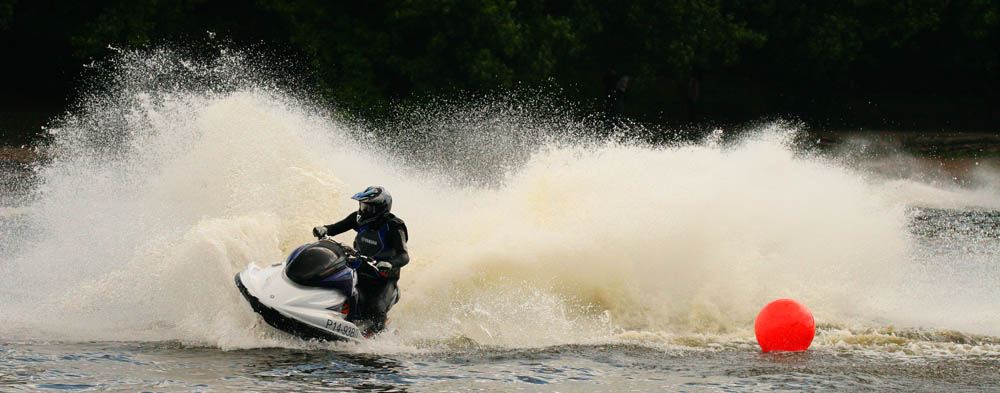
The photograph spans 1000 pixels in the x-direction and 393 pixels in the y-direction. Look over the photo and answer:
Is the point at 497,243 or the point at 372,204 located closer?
the point at 372,204

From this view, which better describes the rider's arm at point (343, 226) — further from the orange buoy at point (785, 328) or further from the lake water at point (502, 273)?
the orange buoy at point (785, 328)

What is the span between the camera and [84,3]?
107 ft

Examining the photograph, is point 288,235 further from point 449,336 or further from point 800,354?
point 800,354

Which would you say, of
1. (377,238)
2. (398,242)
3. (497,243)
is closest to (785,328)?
(497,243)

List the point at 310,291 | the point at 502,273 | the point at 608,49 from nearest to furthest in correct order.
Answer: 1. the point at 310,291
2. the point at 502,273
3. the point at 608,49

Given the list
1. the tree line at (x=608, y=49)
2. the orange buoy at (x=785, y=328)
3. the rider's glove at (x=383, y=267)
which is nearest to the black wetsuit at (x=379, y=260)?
the rider's glove at (x=383, y=267)

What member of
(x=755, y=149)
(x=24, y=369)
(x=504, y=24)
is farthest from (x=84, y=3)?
(x=24, y=369)

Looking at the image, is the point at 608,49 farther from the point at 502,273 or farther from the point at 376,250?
the point at 376,250

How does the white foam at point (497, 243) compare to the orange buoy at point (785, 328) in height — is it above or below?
above

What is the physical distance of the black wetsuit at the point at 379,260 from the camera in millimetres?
11047

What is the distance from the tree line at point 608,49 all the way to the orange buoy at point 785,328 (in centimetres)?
2154

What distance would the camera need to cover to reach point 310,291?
1057cm

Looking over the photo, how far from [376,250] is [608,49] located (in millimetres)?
28493

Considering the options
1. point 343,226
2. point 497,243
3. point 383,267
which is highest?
point 497,243
